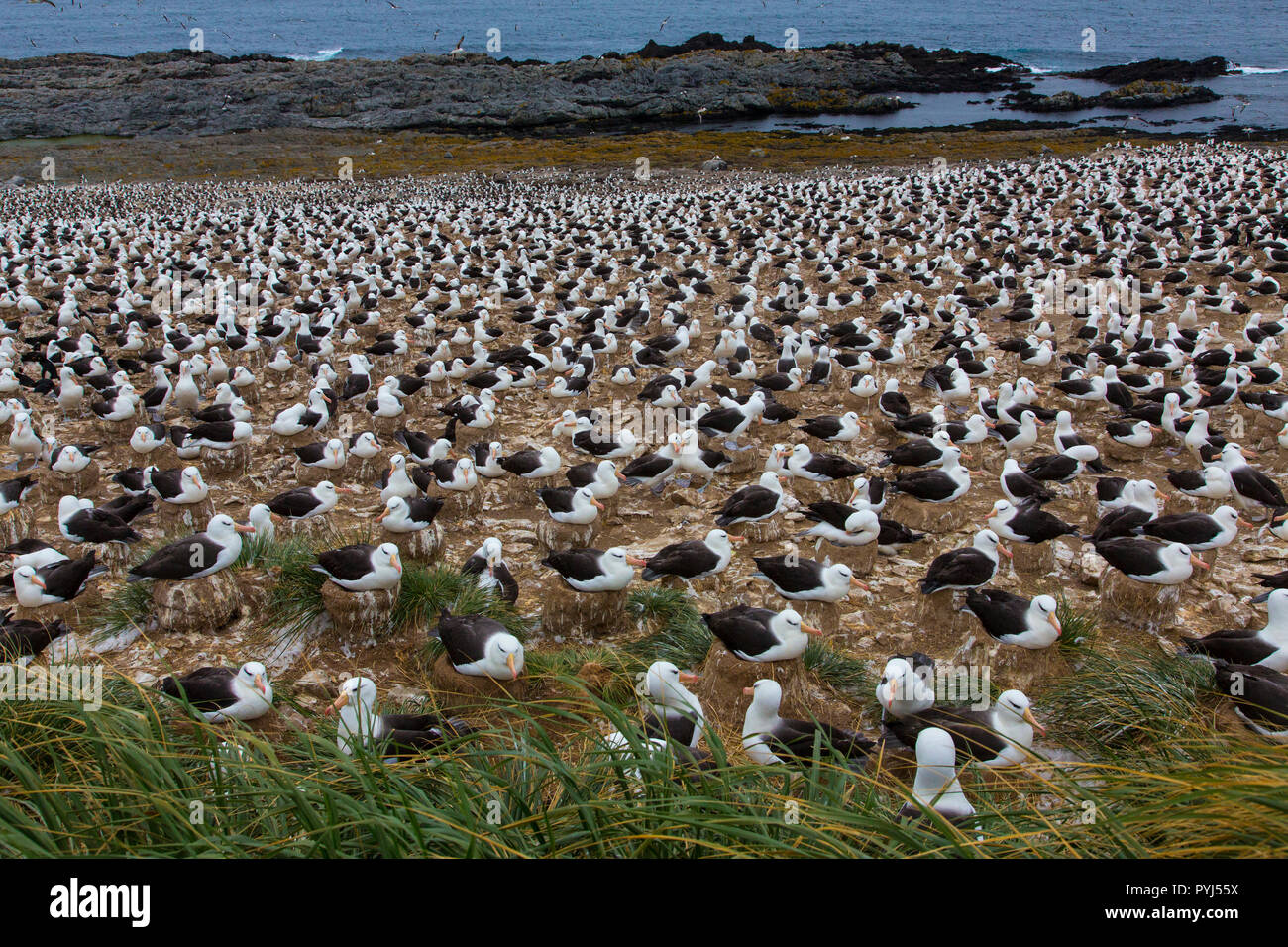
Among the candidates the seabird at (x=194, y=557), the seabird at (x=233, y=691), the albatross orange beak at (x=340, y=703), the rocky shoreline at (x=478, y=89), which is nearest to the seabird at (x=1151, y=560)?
the albatross orange beak at (x=340, y=703)

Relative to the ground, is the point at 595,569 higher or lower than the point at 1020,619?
higher

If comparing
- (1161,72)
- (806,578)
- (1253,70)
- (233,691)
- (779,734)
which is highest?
(1253,70)

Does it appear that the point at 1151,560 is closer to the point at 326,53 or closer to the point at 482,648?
the point at 482,648

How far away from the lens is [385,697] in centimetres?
757

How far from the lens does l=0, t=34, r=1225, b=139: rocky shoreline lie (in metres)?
68.4

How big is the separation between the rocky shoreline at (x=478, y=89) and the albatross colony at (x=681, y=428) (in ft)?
141

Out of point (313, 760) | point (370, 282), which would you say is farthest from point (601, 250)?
point (313, 760)

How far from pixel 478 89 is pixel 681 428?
7082cm

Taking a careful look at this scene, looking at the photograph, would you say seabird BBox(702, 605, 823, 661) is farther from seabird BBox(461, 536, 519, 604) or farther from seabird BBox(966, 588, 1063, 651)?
seabird BBox(461, 536, 519, 604)

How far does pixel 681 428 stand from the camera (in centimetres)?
1340

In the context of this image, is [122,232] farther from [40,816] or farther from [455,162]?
[40,816]

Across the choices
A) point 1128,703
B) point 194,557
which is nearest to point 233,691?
point 194,557

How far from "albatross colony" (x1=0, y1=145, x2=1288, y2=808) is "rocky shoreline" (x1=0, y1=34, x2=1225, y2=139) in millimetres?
43024

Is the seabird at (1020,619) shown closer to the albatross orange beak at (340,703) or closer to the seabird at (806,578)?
the seabird at (806,578)
